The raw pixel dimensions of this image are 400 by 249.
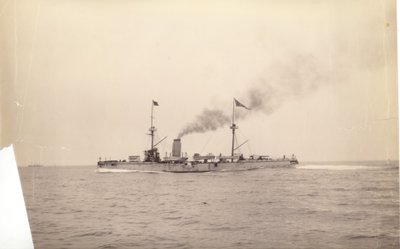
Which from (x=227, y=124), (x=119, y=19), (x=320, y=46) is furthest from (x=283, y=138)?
(x=119, y=19)

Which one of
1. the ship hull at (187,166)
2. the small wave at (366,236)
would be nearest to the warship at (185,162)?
the ship hull at (187,166)

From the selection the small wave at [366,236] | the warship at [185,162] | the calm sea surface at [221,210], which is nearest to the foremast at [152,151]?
the warship at [185,162]

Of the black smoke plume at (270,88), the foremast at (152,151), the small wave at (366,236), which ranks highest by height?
the black smoke plume at (270,88)

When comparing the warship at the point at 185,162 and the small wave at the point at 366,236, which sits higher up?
the warship at the point at 185,162

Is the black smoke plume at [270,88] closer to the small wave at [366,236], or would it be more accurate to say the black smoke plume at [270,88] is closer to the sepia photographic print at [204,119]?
the sepia photographic print at [204,119]

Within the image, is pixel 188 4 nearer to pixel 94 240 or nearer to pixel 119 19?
pixel 119 19

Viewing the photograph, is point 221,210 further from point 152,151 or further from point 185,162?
point 152,151

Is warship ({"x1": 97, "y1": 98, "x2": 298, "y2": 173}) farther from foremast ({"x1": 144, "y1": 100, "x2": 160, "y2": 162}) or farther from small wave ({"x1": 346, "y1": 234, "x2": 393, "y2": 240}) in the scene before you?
small wave ({"x1": 346, "y1": 234, "x2": 393, "y2": 240})

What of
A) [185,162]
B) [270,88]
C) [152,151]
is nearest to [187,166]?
[185,162]
